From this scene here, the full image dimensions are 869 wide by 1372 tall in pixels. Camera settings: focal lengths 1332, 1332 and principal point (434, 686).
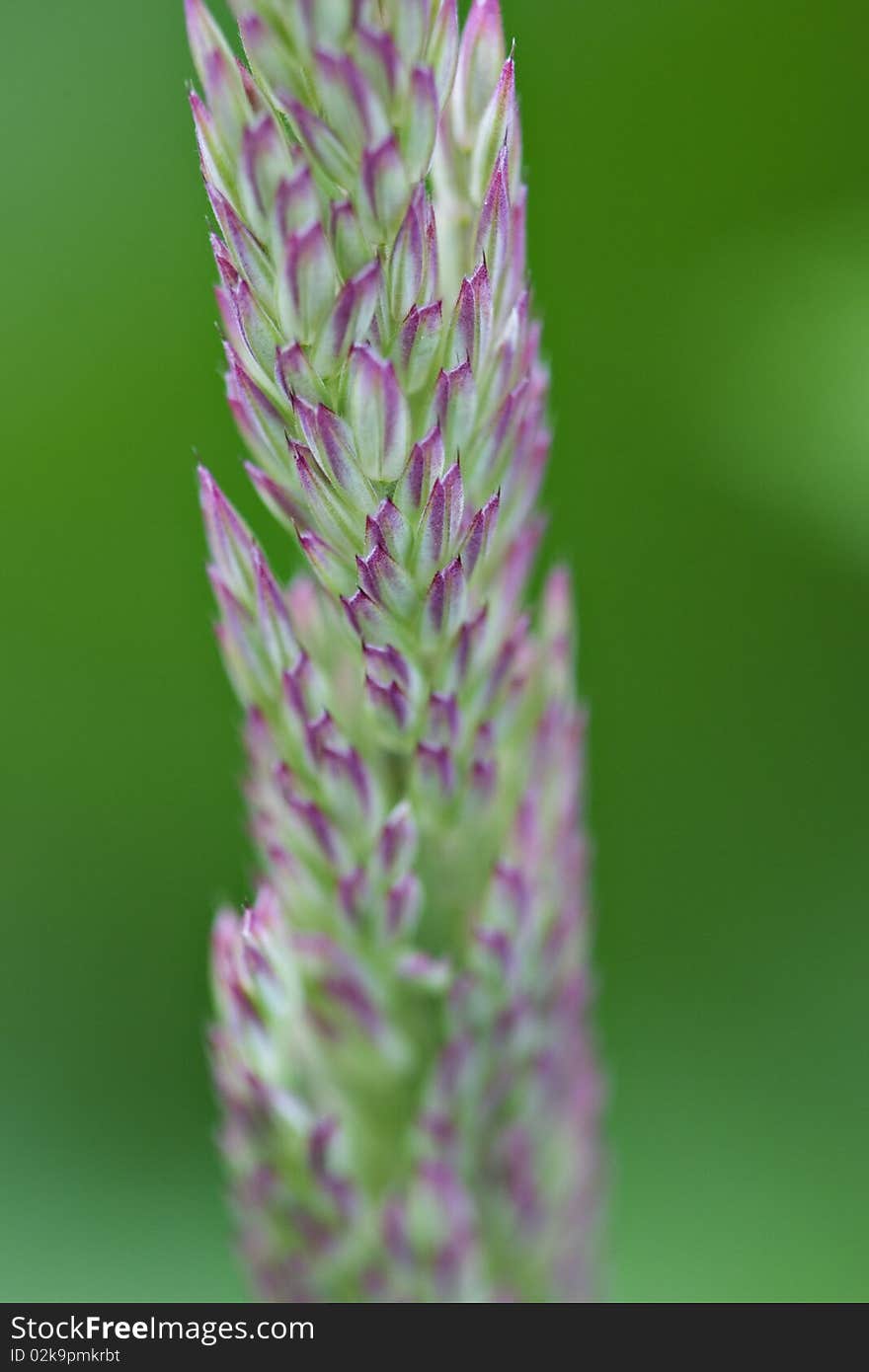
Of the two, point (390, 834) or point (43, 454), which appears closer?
point (390, 834)

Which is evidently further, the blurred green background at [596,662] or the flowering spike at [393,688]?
the blurred green background at [596,662]

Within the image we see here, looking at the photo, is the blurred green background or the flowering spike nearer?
the flowering spike
